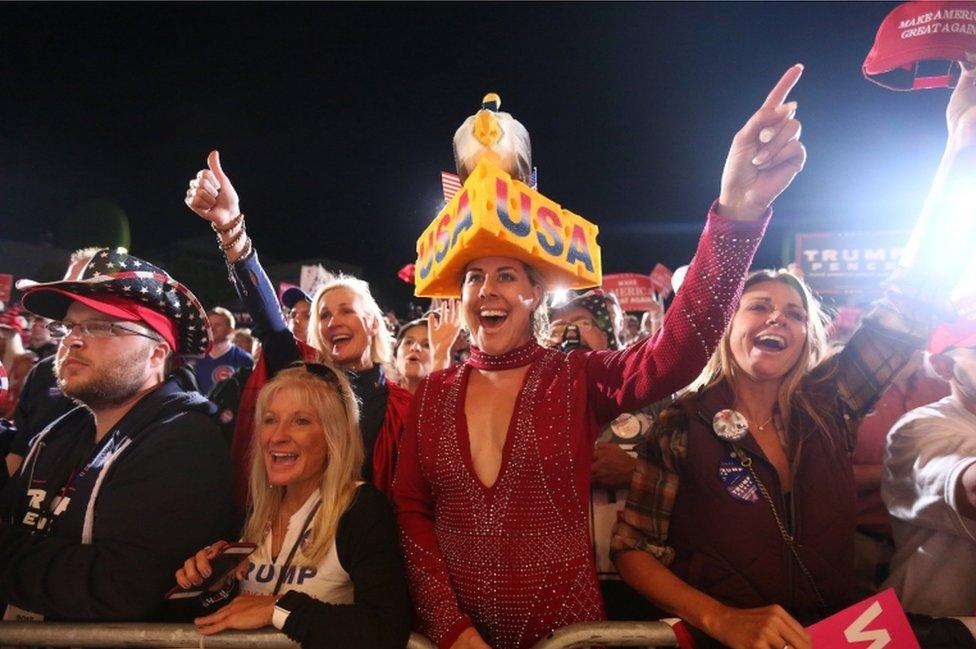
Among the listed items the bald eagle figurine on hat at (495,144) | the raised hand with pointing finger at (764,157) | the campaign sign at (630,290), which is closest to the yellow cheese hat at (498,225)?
the bald eagle figurine on hat at (495,144)

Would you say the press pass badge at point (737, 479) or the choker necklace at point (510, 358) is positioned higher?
the choker necklace at point (510, 358)

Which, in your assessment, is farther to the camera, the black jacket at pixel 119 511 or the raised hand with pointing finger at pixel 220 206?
the raised hand with pointing finger at pixel 220 206

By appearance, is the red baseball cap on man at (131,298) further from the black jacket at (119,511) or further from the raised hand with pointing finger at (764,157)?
the raised hand with pointing finger at (764,157)

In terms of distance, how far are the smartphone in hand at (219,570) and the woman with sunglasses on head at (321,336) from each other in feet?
1.84

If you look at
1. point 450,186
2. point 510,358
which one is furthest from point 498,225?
point 450,186

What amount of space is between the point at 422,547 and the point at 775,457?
3.71 feet

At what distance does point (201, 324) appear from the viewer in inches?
100

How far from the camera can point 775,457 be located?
198 centimetres

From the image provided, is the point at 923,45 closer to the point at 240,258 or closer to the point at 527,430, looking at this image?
the point at 527,430

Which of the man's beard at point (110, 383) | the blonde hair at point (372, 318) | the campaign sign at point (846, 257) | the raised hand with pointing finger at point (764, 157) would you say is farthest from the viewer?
the campaign sign at point (846, 257)

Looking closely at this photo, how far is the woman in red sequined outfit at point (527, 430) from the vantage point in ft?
5.15

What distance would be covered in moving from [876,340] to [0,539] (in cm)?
275

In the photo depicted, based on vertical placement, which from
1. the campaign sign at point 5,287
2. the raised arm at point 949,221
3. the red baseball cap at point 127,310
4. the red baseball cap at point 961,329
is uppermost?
the campaign sign at point 5,287

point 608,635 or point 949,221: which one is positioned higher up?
point 949,221
